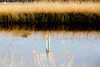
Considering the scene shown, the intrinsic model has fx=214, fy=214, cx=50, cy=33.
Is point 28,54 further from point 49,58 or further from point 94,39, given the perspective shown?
point 94,39

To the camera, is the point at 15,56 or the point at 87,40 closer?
the point at 15,56

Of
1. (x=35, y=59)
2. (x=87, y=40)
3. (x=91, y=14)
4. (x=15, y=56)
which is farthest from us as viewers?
(x=91, y=14)

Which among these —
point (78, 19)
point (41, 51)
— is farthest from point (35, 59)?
point (78, 19)

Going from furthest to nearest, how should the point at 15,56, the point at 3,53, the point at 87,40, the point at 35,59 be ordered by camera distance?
the point at 87,40 → the point at 3,53 → the point at 15,56 → the point at 35,59

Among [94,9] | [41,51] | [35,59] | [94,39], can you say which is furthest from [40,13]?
[35,59]

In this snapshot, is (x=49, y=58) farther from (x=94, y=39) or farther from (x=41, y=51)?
(x=94, y=39)

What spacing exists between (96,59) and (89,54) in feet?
1.46

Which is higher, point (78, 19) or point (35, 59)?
point (35, 59)

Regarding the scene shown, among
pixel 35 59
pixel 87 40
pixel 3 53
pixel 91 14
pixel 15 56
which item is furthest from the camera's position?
pixel 91 14

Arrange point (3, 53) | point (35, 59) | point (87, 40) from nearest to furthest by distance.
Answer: point (35, 59), point (3, 53), point (87, 40)

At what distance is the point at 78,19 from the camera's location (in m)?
9.69

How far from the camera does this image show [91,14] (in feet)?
31.8

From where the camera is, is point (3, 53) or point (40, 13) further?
point (40, 13)

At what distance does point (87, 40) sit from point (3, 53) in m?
2.55
